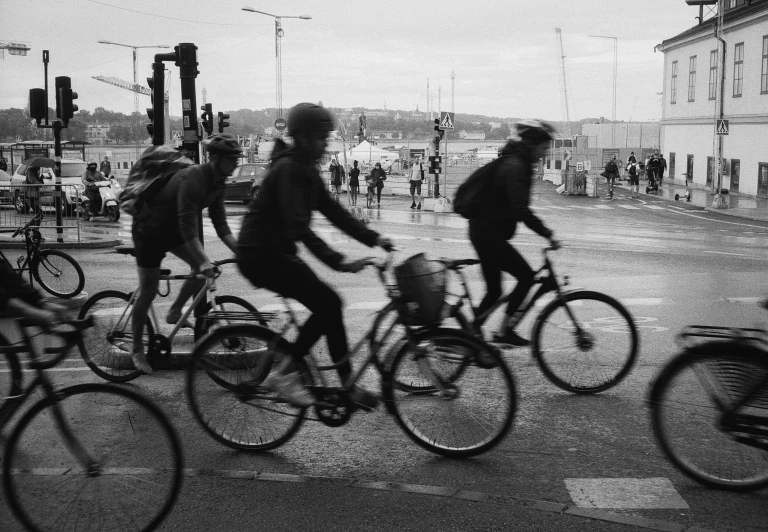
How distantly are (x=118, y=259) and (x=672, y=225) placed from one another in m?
15.8

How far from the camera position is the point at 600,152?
63750 mm

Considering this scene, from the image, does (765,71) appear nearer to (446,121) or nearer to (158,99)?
(446,121)

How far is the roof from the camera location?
3828cm

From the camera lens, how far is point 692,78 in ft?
160

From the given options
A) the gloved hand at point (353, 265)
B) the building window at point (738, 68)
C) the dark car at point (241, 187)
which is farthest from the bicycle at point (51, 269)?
the building window at point (738, 68)

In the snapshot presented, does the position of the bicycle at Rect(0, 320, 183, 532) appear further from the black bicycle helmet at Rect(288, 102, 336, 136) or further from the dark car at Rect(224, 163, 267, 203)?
the dark car at Rect(224, 163, 267, 203)

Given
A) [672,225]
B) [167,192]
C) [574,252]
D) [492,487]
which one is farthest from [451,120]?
[492,487]

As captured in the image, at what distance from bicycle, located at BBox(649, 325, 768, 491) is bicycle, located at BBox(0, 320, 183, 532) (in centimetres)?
251

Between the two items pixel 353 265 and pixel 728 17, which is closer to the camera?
pixel 353 265

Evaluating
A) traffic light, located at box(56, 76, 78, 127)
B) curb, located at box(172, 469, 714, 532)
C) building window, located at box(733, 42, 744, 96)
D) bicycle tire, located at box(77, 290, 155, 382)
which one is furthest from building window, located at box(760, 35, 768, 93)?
curb, located at box(172, 469, 714, 532)

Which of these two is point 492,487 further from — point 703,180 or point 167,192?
point 703,180

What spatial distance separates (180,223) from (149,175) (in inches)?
30.2

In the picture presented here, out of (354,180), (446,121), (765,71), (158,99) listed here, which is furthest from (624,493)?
(765,71)

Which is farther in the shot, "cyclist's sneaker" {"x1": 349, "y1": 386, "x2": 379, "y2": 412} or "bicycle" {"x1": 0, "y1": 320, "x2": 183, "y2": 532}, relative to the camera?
"cyclist's sneaker" {"x1": 349, "y1": 386, "x2": 379, "y2": 412}
